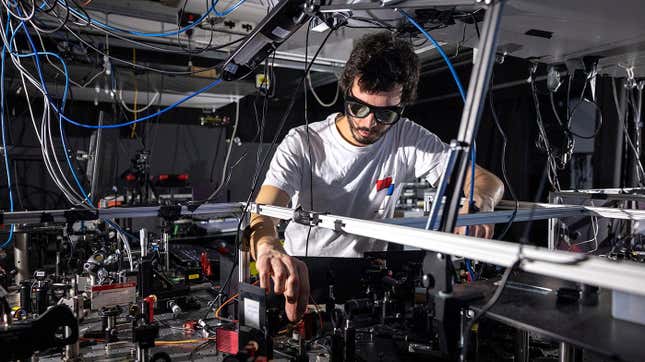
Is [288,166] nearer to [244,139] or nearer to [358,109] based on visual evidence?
[358,109]

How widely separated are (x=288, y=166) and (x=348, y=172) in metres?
0.27

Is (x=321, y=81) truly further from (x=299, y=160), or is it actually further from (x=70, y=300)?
(x=70, y=300)

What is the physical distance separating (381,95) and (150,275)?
917 millimetres

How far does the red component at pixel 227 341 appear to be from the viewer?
847 millimetres

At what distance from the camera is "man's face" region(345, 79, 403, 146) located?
137cm

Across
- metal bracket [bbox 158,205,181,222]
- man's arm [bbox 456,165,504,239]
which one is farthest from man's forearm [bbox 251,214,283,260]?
man's arm [bbox 456,165,504,239]

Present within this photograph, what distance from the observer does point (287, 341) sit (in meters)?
0.96

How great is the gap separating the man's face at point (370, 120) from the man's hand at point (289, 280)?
0.68 meters

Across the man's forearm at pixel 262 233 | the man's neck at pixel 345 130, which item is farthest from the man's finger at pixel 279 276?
the man's neck at pixel 345 130

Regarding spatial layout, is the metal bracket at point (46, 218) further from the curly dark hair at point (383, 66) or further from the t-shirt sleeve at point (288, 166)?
the curly dark hair at point (383, 66)

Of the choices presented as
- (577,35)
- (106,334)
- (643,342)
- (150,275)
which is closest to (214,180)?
(150,275)

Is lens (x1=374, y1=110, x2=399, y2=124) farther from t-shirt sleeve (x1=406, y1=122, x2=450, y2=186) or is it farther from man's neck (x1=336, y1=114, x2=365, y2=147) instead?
t-shirt sleeve (x1=406, y1=122, x2=450, y2=186)

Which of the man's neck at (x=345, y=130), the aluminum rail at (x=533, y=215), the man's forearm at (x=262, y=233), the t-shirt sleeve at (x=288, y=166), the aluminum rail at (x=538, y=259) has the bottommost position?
the man's forearm at (x=262, y=233)

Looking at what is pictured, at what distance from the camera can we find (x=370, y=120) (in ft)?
4.85
